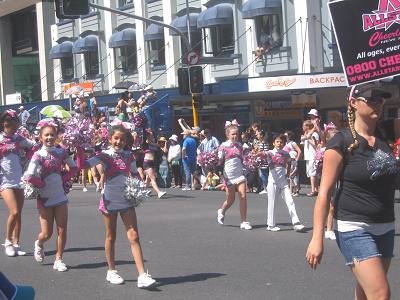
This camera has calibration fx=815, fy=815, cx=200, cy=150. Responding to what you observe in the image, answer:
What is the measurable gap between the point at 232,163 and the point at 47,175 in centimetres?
435

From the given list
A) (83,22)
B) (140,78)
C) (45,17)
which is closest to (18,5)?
(45,17)

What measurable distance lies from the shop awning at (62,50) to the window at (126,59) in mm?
3980

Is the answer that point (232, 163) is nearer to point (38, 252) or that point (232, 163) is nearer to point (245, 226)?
point (245, 226)

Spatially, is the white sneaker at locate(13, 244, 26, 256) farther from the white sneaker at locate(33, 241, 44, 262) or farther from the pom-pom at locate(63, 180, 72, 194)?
the pom-pom at locate(63, 180, 72, 194)

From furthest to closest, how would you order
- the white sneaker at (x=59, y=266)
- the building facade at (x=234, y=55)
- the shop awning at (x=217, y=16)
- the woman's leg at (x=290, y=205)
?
the shop awning at (x=217, y=16)
the building facade at (x=234, y=55)
the woman's leg at (x=290, y=205)
the white sneaker at (x=59, y=266)

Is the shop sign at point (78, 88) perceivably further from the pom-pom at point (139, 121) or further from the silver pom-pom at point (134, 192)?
the silver pom-pom at point (134, 192)

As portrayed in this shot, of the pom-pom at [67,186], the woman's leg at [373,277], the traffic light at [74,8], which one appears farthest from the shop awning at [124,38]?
the woman's leg at [373,277]

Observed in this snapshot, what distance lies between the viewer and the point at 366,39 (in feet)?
28.1

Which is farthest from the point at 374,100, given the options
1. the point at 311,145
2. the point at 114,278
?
the point at 311,145

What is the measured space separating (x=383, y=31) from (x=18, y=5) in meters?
40.1

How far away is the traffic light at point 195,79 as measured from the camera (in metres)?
23.0

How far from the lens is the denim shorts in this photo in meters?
4.98

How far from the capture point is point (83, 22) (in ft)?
130

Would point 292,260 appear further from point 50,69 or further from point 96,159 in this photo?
point 50,69
